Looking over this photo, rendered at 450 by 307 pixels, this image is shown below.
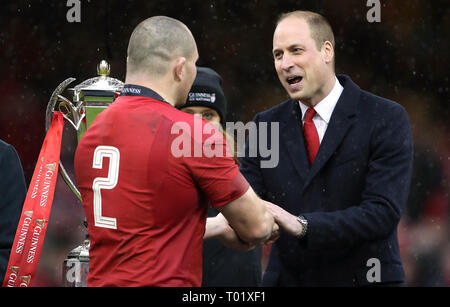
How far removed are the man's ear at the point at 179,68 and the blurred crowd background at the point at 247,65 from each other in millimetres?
3168

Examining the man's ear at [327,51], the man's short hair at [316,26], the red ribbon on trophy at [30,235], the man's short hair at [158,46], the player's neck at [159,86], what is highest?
the man's short hair at [316,26]

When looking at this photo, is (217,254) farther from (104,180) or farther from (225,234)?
(104,180)

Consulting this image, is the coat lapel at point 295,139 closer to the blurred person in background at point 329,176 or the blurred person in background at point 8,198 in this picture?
the blurred person in background at point 329,176

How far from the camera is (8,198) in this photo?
240cm

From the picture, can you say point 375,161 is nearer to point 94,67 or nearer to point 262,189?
point 262,189

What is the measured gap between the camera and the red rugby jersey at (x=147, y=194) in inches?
76.5

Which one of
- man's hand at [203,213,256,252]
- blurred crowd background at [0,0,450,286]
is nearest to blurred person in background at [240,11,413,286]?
man's hand at [203,213,256,252]

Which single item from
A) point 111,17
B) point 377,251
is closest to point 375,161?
point 377,251

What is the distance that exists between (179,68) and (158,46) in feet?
0.31

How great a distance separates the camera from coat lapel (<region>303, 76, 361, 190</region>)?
8.71ft

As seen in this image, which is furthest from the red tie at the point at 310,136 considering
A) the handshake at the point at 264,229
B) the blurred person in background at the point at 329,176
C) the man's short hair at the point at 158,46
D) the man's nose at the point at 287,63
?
the man's short hair at the point at 158,46

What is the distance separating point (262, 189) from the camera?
9.38 feet

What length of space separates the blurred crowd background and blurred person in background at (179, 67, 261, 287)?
1.93 m
